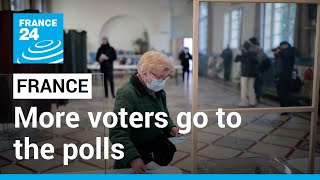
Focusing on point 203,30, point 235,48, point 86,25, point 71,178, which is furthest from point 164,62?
point 86,25

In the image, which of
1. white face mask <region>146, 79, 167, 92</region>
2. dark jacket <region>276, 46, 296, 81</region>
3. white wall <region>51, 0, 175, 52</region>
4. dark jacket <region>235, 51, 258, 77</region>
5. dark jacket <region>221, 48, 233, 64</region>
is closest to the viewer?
white face mask <region>146, 79, 167, 92</region>

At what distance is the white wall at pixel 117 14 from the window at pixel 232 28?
3.35 m

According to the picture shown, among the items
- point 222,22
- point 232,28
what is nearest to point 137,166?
point 232,28

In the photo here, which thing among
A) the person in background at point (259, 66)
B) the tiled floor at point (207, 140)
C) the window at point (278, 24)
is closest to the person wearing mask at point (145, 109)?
the tiled floor at point (207, 140)

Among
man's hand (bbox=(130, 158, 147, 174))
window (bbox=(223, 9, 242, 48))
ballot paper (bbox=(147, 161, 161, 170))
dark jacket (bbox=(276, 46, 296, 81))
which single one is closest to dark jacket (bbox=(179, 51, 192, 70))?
window (bbox=(223, 9, 242, 48))

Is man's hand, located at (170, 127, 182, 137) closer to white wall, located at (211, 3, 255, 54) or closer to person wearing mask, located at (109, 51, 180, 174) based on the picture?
person wearing mask, located at (109, 51, 180, 174)

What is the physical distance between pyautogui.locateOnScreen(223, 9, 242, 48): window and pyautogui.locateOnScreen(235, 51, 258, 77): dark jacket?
117 inches

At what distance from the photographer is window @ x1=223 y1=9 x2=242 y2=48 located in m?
9.66

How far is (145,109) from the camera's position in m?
1.67

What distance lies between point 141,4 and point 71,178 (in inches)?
504

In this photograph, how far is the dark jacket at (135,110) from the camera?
155cm

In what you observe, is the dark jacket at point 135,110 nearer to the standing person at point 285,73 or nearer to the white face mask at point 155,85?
the white face mask at point 155,85

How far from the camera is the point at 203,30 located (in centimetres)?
1260

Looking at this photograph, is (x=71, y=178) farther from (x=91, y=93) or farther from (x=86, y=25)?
(x=86, y=25)
